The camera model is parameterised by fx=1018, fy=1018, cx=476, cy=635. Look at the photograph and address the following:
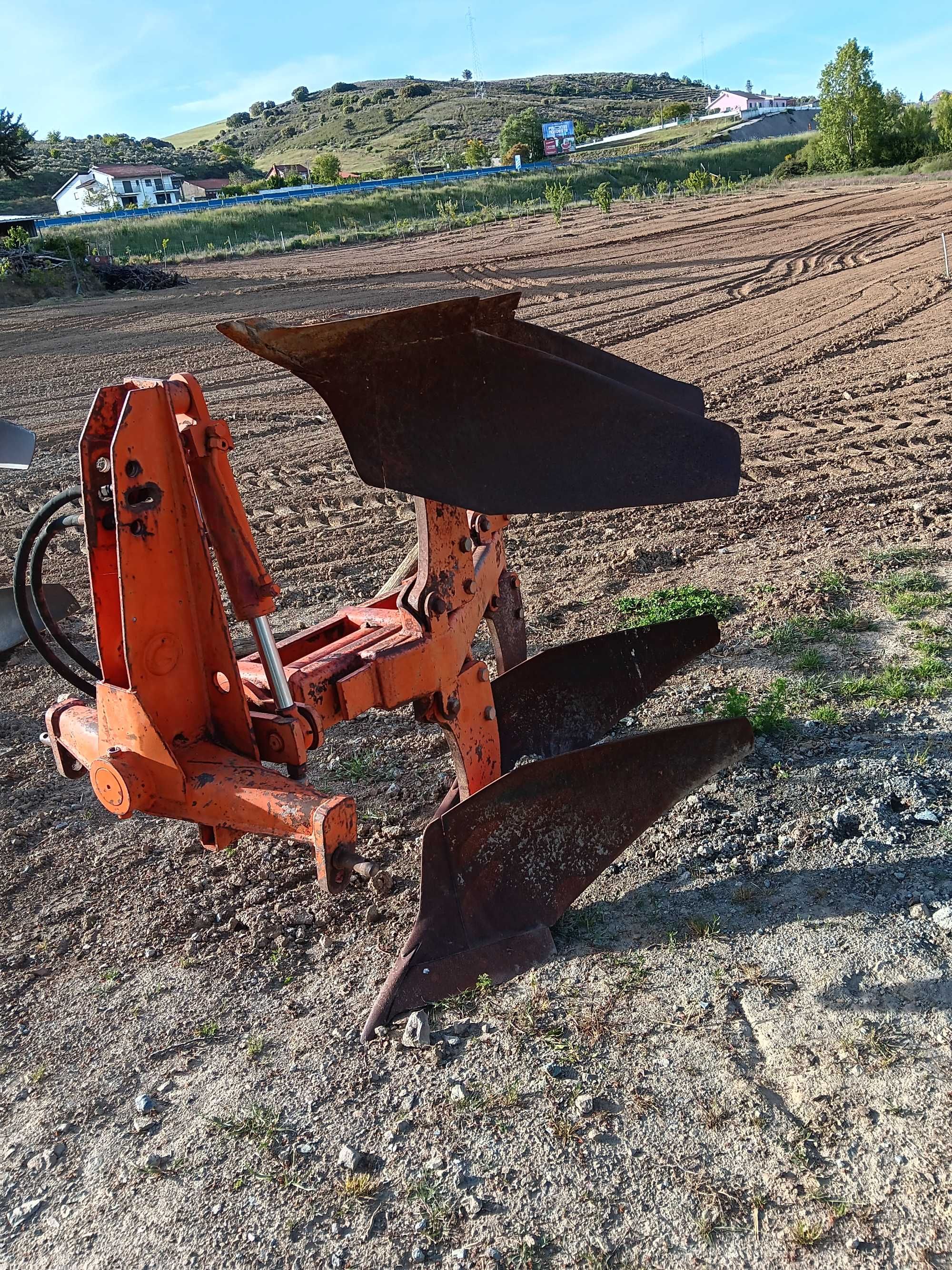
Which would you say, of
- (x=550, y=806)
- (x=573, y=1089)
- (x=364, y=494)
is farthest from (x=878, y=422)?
(x=573, y=1089)

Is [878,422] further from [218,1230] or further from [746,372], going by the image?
[218,1230]

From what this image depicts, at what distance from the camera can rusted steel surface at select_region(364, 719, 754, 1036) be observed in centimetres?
308

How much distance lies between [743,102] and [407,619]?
133310 millimetres

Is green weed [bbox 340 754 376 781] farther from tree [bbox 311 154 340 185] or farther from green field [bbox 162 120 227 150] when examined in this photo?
green field [bbox 162 120 227 150]

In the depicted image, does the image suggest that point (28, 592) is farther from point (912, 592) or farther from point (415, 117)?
point (415, 117)

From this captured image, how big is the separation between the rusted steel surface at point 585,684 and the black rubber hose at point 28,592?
1597mm

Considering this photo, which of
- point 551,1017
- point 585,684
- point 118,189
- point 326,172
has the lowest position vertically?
point 551,1017

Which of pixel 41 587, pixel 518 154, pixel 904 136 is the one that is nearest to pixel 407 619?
pixel 41 587

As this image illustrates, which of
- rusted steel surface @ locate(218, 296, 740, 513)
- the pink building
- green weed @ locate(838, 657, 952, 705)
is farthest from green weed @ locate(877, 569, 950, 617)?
the pink building

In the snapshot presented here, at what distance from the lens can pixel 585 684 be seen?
433 centimetres

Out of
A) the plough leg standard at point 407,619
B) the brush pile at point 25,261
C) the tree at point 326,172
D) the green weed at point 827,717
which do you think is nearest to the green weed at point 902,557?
the green weed at point 827,717

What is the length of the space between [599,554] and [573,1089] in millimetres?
4305

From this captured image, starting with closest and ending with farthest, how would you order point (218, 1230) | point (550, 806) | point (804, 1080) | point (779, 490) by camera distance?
1. point (218, 1230)
2. point (804, 1080)
3. point (550, 806)
4. point (779, 490)

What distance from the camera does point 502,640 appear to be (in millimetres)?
4105
